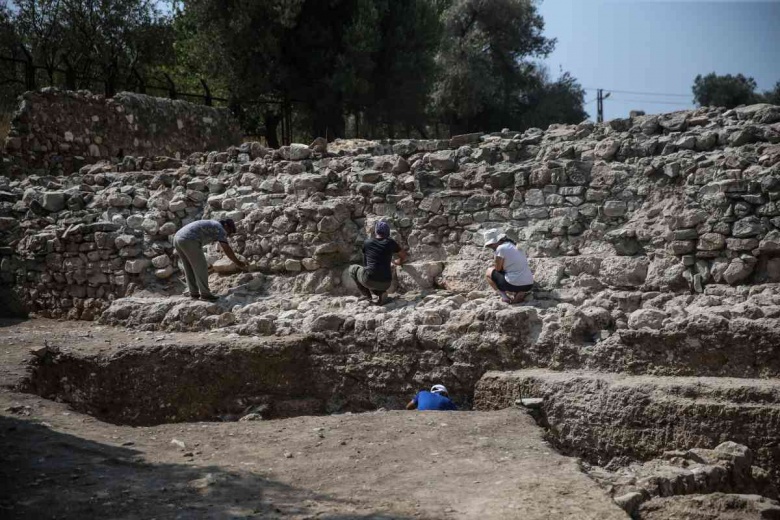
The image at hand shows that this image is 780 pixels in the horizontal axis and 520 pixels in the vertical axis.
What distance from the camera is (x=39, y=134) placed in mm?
13445

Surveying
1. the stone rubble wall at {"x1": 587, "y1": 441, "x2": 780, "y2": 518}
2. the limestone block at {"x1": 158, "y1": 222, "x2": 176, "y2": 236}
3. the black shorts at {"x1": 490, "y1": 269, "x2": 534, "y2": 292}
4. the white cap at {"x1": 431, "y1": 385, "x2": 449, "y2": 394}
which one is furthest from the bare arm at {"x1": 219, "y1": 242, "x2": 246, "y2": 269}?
the stone rubble wall at {"x1": 587, "y1": 441, "x2": 780, "y2": 518}

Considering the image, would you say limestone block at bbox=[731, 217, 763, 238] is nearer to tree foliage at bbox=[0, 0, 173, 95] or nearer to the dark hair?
the dark hair

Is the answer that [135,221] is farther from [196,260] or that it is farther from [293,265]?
[293,265]

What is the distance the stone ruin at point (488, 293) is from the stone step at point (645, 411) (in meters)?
0.02

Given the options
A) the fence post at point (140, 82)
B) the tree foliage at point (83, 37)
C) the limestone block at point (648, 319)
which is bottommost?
the limestone block at point (648, 319)

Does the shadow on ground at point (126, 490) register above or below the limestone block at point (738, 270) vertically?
below

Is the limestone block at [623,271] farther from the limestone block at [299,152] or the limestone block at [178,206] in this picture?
the limestone block at [178,206]

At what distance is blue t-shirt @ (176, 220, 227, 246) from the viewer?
9695 mm

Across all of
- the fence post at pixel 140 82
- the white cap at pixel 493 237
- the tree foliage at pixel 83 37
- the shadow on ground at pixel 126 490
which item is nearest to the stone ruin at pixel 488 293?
the white cap at pixel 493 237

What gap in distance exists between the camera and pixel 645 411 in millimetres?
6578

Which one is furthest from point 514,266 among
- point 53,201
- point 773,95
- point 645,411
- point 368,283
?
point 773,95

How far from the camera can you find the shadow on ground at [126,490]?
4.52 m

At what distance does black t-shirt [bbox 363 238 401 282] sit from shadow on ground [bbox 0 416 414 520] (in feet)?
11.9

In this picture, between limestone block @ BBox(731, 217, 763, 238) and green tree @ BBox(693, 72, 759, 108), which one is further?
green tree @ BBox(693, 72, 759, 108)
